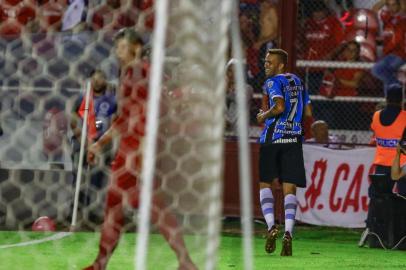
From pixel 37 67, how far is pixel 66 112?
525 mm

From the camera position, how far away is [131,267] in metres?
9.02

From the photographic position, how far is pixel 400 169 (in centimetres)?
1166

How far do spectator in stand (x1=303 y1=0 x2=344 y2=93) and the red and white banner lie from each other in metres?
1.29

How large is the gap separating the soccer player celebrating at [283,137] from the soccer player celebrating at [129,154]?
3301 millimetres

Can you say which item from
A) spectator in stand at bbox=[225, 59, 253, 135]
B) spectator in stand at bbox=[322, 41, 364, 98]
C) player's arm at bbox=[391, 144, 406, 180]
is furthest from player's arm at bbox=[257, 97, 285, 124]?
spectator in stand at bbox=[322, 41, 364, 98]

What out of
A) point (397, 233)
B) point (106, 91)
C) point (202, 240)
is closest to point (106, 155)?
point (106, 91)

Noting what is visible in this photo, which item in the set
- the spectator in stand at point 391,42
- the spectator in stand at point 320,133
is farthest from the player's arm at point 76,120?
the spectator in stand at point 391,42

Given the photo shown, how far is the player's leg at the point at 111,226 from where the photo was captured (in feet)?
24.9

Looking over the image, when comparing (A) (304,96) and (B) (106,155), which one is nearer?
(B) (106,155)

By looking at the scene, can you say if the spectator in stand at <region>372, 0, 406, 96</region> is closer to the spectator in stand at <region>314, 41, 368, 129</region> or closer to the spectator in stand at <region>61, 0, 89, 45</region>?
the spectator in stand at <region>314, 41, 368, 129</region>

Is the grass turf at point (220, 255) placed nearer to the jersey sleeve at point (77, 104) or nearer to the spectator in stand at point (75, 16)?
the jersey sleeve at point (77, 104)

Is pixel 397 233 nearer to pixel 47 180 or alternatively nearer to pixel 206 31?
pixel 47 180

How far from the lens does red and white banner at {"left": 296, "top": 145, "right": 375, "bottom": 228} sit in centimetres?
1376

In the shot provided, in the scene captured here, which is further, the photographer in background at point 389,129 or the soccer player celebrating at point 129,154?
the photographer in background at point 389,129
